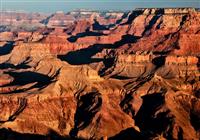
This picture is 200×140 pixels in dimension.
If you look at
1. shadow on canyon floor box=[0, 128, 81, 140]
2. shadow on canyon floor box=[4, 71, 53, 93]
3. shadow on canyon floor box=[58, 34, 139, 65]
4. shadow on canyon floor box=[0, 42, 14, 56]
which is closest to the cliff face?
shadow on canyon floor box=[4, 71, 53, 93]

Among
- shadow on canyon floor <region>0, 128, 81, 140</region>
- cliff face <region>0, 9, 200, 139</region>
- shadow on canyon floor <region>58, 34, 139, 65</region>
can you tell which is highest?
shadow on canyon floor <region>58, 34, 139, 65</region>

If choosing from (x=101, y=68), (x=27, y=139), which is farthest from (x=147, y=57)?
(x=27, y=139)

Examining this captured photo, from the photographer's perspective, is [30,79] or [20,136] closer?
[20,136]

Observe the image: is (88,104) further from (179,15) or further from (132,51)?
(179,15)

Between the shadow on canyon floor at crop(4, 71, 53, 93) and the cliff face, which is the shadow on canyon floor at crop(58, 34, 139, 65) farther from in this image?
the shadow on canyon floor at crop(4, 71, 53, 93)

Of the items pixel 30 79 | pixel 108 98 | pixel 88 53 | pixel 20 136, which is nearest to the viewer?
pixel 20 136

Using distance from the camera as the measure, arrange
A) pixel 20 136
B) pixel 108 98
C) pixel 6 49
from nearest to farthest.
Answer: pixel 20 136 < pixel 108 98 < pixel 6 49

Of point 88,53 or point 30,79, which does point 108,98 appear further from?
point 88,53

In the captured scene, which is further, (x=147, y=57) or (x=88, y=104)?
(x=147, y=57)

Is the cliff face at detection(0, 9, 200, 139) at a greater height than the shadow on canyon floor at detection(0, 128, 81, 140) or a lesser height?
greater

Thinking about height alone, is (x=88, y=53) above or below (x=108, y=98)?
above

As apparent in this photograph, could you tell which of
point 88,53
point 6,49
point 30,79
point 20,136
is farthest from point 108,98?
point 6,49
